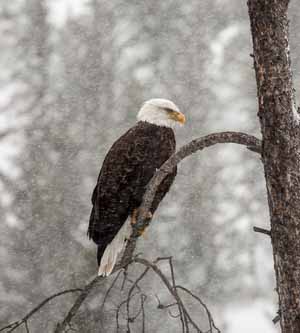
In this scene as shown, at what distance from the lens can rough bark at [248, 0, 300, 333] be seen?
1.60 m

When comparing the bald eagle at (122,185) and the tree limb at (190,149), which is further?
the bald eagle at (122,185)

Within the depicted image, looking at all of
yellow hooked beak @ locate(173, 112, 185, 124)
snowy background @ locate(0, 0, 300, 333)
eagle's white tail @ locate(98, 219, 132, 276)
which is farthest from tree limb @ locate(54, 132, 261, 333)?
snowy background @ locate(0, 0, 300, 333)

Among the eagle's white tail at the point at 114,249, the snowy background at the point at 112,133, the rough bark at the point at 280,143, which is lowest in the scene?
the rough bark at the point at 280,143

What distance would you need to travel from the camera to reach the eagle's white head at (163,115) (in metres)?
3.21

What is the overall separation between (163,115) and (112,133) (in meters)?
5.93

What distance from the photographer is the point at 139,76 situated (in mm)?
9961

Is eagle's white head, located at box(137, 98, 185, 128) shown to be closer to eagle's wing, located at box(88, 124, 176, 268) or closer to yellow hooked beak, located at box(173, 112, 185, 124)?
yellow hooked beak, located at box(173, 112, 185, 124)

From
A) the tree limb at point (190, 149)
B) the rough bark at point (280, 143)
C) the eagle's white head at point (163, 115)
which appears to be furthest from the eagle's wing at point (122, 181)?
the rough bark at point (280, 143)

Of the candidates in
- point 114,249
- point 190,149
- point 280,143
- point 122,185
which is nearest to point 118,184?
point 122,185

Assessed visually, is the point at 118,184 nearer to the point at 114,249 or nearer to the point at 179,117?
the point at 114,249

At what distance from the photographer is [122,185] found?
297cm

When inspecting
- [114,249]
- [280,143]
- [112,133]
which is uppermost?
[112,133]

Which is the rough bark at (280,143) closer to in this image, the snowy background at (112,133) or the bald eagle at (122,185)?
the bald eagle at (122,185)

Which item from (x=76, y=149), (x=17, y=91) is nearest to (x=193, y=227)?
(x=76, y=149)
